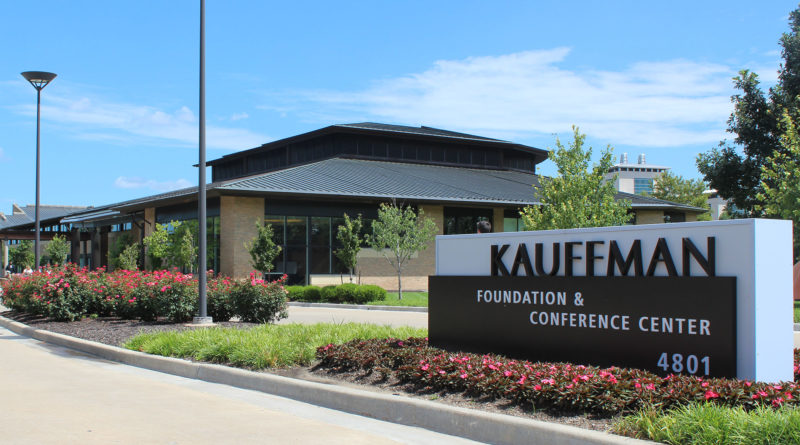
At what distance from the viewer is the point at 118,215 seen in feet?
162

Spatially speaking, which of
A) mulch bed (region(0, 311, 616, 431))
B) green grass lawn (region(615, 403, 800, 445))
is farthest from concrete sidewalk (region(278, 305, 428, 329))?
green grass lawn (region(615, 403, 800, 445))

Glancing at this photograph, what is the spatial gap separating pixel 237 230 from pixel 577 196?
17.5 meters

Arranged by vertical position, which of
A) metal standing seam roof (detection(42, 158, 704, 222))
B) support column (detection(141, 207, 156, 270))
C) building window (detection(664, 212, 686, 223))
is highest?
metal standing seam roof (detection(42, 158, 704, 222))

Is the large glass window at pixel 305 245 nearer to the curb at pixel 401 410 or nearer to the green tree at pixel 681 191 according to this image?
the curb at pixel 401 410

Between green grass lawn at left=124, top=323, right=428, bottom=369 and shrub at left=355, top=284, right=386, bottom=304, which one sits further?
shrub at left=355, top=284, right=386, bottom=304

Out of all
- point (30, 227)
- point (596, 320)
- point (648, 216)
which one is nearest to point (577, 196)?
point (596, 320)

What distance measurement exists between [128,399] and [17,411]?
123 cm

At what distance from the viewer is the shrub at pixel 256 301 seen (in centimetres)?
1673

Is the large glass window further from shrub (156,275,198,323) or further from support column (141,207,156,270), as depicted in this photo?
shrub (156,275,198,323)

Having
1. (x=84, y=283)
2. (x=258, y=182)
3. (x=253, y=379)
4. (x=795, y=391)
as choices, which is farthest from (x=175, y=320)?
(x=258, y=182)

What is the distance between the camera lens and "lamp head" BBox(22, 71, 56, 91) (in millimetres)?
26734

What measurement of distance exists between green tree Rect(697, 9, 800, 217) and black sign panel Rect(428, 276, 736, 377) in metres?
31.3

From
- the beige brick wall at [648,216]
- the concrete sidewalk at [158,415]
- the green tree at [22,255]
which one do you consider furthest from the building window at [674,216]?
the green tree at [22,255]

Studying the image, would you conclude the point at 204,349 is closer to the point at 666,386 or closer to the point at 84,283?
the point at 666,386
